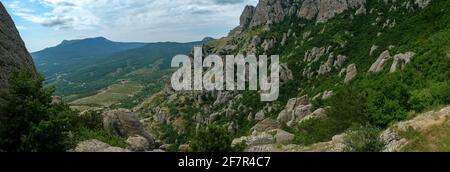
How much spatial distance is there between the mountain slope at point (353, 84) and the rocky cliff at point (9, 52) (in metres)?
16.7

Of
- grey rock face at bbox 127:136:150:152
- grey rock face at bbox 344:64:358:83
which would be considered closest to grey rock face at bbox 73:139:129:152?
grey rock face at bbox 127:136:150:152

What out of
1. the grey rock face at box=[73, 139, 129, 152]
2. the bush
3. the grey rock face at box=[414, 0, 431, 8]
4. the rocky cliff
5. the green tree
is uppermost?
the grey rock face at box=[414, 0, 431, 8]

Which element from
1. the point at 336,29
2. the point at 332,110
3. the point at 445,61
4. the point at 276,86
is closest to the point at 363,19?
the point at 336,29

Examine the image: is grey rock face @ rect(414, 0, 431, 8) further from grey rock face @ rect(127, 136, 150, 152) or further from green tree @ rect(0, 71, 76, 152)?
green tree @ rect(0, 71, 76, 152)

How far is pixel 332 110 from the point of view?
54.8m

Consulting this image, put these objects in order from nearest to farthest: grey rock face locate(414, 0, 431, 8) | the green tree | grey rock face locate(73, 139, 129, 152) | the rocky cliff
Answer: the green tree, grey rock face locate(73, 139, 129, 152), the rocky cliff, grey rock face locate(414, 0, 431, 8)

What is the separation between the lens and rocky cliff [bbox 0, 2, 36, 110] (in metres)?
39.1

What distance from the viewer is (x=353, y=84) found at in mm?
109188

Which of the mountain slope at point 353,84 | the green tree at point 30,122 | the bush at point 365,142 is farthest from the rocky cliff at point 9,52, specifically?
the bush at point 365,142

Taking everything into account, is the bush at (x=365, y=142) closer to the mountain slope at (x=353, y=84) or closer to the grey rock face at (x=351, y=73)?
the mountain slope at (x=353, y=84)

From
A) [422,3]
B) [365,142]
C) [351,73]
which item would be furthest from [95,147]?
[422,3]

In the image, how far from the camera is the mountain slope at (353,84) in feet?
166

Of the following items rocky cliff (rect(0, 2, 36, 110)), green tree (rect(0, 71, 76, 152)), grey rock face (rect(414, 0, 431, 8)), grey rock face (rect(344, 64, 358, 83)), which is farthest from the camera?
grey rock face (rect(414, 0, 431, 8))

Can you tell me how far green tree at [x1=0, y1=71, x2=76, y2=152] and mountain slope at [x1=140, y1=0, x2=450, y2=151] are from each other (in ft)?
33.7
